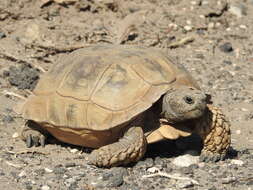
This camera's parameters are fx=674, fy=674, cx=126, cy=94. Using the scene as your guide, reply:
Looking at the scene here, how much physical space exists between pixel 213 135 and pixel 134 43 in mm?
2868

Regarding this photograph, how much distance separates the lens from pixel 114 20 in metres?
8.09

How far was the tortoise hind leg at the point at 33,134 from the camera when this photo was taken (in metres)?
5.49

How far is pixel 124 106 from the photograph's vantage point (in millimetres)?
4914

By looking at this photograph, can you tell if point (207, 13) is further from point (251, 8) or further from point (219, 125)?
point (219, 125)

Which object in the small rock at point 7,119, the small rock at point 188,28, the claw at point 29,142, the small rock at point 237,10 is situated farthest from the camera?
the small rock at point 237,10

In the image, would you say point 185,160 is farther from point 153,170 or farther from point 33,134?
point 33,134

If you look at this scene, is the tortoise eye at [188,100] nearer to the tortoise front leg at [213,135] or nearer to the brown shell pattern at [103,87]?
the brown shell pattern at [103,87]

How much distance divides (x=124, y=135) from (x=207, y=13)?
386 cm

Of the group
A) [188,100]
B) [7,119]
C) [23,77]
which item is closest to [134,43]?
[23,77]

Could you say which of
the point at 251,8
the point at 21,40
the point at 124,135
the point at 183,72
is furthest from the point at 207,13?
the point at 124,135

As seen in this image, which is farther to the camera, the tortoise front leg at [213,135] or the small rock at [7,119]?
the small rock at [7,119]

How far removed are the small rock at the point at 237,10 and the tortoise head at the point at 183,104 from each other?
392 centimetres

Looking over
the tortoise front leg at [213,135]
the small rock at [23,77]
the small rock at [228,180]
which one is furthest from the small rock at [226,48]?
the small rock at [228,180]

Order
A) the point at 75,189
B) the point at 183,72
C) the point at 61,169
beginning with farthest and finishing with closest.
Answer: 1. the point at 183,72
2. the point at 61,169
3. the point at 75,189
